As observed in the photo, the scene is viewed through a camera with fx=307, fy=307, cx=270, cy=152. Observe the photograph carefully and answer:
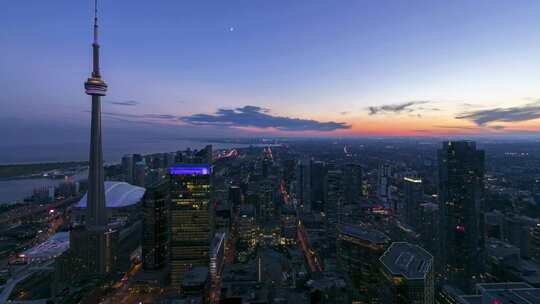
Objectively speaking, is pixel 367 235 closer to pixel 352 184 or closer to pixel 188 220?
pixel 188 220

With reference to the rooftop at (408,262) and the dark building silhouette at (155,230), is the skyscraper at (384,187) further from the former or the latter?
the dark building silhouette at (155,230)

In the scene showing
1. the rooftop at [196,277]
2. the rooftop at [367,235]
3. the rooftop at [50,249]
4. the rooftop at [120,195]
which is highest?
the rooftop at [367,235]

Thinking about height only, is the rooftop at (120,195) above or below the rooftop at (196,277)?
above

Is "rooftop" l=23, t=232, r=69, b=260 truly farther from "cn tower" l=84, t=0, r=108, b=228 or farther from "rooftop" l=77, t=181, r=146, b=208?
"rooftop" l=77, t=181, r=146, b=208

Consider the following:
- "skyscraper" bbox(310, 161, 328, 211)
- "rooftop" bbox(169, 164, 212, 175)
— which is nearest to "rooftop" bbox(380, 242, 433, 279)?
"rooftop" bbox(169, 164, 212, 175)

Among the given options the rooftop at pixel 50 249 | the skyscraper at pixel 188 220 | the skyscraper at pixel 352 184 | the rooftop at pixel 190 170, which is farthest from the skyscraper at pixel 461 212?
the rooftop at pixel 50 249

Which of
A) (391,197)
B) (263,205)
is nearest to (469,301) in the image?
(263,205)
